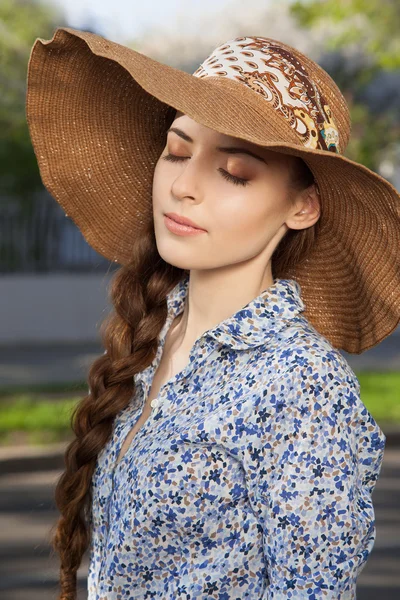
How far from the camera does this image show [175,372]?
8.21ft

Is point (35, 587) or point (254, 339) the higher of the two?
point (254, 339)

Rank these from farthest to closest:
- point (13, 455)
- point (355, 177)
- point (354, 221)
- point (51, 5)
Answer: point (51, 5)
point (13, 455)
point (354, 221)
point (355, 177)

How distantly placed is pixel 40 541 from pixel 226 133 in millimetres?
5449

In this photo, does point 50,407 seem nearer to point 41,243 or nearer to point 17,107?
point 41,243

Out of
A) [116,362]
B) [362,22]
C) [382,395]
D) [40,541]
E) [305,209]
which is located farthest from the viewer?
[362,22]

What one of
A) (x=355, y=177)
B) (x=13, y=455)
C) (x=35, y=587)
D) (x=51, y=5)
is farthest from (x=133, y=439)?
(x=51, y=5)

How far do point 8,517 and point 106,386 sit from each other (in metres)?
5.36

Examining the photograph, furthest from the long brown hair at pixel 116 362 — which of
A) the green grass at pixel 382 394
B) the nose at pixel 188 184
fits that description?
the green grass at pixel 382 394

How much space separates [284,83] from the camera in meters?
2.25

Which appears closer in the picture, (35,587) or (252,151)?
(252,151)

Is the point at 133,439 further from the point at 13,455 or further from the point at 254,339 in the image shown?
the point at 13,455

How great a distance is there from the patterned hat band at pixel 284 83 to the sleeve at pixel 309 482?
462 mm

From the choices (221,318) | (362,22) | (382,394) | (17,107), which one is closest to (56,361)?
(17,107)

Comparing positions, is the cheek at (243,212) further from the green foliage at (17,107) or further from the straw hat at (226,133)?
the green foliage at (17,107)
